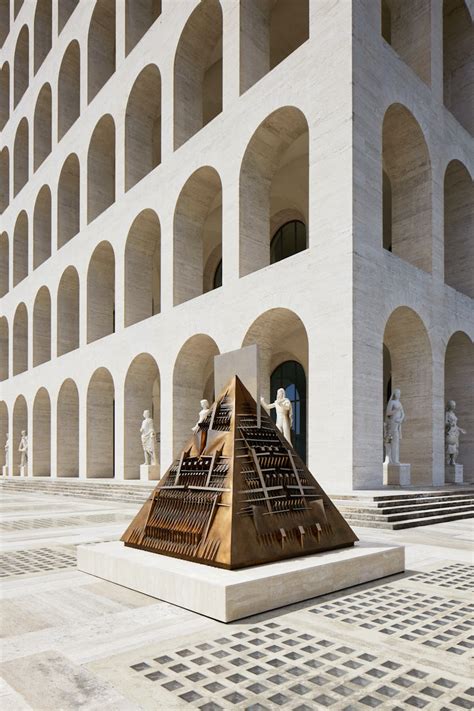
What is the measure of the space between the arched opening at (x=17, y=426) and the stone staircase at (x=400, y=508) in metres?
26.3

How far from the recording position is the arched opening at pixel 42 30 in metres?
33.3

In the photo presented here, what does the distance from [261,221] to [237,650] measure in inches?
580

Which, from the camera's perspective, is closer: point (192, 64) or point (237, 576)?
point (237, 576)

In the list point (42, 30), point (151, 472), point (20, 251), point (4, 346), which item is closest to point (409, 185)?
point (151, 472)

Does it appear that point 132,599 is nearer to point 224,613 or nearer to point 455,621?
point 224,613

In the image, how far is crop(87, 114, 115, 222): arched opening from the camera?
26312 millimetres

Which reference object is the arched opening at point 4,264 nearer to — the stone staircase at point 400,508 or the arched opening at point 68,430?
the arched opening at point 68,430

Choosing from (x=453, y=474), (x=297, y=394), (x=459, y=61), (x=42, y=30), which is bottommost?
(x=453, y=474)

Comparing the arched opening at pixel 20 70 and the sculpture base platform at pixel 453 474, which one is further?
the arched opening at pixel 20 70

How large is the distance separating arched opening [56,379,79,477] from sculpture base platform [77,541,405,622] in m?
22.6

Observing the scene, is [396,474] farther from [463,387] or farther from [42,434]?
[42,434]

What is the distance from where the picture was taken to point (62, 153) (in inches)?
1142

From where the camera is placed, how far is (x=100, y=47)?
27.0 m

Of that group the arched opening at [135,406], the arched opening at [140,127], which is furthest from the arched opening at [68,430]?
the arched opening at [140,127]
